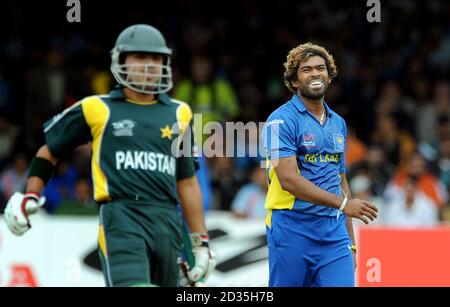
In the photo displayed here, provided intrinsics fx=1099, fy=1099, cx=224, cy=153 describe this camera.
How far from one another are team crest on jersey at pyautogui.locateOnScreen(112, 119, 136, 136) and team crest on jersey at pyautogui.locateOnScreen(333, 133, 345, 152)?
4.73ft

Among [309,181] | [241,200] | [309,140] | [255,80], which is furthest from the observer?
[255,80]

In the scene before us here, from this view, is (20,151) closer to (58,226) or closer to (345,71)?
(58,226)

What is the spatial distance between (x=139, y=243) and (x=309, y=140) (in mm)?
1417

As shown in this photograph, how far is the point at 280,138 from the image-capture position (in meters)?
7.62

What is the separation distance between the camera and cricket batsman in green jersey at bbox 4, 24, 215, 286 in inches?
286

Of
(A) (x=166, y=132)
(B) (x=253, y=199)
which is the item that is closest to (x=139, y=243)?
(A) (x=166, y=132)

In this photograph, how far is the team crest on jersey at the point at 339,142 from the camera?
7.77 meters

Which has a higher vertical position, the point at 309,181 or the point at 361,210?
the point at 309,181

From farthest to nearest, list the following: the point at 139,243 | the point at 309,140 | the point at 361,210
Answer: the point at 309,140 < the point at 361,210 < the point at 139,243

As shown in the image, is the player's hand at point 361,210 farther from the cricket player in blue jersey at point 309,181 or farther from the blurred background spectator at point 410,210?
the blurred background spectator at point 410,210

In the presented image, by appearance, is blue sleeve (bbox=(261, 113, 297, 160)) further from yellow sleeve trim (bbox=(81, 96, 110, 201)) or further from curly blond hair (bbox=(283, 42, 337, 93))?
yellow sleeve trim (bbox=(81, 96, 110, 201))

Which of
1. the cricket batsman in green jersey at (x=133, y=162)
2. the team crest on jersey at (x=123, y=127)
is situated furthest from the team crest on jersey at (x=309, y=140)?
the team crest on jersey at (x=123, y=127)

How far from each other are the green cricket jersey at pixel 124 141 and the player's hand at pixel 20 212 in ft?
1.32

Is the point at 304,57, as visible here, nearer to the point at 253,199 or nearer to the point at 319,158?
the point at 319,158
